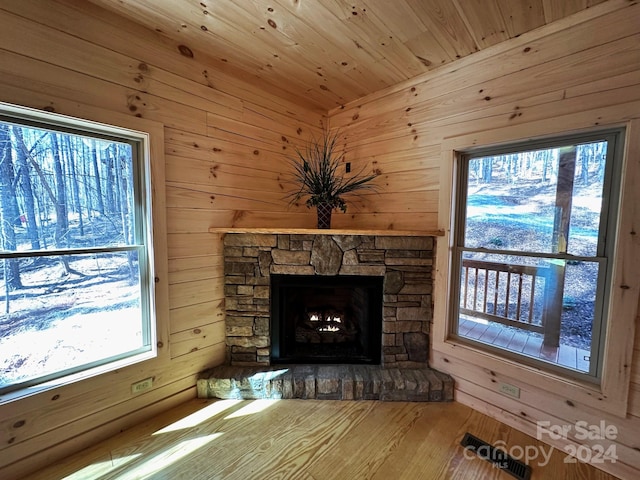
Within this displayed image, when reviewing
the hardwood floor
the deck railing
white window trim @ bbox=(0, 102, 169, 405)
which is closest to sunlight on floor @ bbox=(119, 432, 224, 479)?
the hardwood floor

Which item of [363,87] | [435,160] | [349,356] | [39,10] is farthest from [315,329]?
[39,10]

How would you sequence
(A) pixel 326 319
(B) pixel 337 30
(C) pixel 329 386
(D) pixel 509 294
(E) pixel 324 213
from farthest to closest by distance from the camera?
(A) pixel 326 319
(E) pixel 324 213
(C) pixel 329 386
(D) pixel 509 294
(B) pixel 337 30

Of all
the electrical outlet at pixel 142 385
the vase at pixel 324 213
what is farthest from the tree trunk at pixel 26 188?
the vase at pixel 324 213

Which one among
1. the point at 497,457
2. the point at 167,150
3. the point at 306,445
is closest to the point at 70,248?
the point at 167,150

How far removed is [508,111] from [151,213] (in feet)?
8.10

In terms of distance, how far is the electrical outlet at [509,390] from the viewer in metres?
1.73

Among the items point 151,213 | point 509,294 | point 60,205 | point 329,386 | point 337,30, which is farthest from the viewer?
point 329,386

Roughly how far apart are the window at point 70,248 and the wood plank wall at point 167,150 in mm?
130

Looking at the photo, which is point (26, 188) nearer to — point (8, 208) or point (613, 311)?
point (8, 208)

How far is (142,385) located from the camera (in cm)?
176

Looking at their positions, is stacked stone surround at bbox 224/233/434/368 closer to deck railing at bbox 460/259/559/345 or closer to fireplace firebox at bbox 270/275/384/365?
fireplace firebox at bbox 270/275/384/365

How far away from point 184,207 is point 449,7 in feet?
6.76

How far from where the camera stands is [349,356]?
224 centimetres

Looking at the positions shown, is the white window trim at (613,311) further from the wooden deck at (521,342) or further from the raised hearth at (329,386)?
the raised hearth at (329,386)
